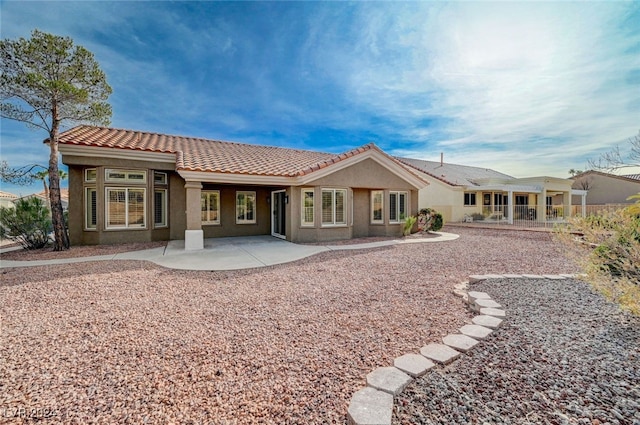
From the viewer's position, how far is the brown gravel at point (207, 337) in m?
2.70

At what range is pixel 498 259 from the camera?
9.98 meters

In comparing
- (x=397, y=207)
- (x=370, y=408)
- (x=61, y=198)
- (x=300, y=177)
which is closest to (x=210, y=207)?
(x=300, y=177)

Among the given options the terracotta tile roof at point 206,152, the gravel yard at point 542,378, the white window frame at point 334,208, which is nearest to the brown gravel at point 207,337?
the gravel yard at point 542,378

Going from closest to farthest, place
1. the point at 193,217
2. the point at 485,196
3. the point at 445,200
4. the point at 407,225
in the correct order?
the point at 193,217 → the point at 407,225 → the point at 445,200 → the point at 485,196

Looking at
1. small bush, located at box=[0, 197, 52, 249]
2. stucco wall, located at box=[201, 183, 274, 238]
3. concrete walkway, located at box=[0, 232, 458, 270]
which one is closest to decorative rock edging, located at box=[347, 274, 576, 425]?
concrete walkway, located at box=[0, 232, 458, 270]

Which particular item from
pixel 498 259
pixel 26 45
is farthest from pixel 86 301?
pixel 498 259

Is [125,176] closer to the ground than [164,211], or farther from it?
farther from it

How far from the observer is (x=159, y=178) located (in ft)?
44.9

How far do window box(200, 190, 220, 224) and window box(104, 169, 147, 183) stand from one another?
2.91 m

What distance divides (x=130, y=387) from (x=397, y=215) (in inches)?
601

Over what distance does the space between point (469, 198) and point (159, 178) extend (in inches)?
1095

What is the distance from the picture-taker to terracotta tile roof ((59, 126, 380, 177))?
40.3 feet

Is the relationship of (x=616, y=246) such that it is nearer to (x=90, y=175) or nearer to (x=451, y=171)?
(x=90, y=175)

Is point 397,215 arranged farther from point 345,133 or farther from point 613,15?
point 345,133
